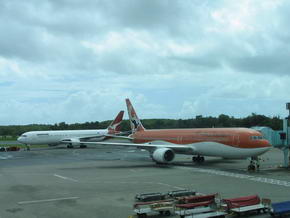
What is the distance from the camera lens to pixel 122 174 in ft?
85.0

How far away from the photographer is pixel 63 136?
221 ft

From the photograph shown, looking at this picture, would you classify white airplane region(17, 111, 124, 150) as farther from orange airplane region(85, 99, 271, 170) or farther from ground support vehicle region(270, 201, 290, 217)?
ground support vehicle region(270, 201, 290, 217)

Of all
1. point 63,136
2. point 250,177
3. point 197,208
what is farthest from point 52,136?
point 197,208

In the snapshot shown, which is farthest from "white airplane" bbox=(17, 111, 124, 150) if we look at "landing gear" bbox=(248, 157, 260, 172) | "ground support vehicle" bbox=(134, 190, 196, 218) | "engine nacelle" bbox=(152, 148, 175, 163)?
"ground support vehicle" bbox=(134, 190, 196, 218)

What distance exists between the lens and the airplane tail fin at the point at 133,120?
42062 millimetres

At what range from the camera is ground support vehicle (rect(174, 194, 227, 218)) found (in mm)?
12234

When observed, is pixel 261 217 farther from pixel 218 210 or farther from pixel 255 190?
pixel 255 190

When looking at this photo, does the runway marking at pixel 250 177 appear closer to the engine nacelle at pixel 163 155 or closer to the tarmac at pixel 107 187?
the tarmac at pixel 107 187

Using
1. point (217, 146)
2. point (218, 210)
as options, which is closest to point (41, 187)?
point (218, 210)

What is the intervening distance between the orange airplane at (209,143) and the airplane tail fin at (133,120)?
3.64 m

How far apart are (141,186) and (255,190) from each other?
643cm

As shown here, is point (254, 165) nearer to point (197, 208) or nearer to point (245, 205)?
point (245, 205)

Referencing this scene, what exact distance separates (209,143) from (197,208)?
17.8 metres

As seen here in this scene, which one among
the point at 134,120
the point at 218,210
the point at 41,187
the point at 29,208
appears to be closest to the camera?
the point at 218,210
